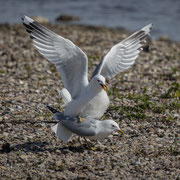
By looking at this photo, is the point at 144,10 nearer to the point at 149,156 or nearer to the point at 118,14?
the point at 118,14

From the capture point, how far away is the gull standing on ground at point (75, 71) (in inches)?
200

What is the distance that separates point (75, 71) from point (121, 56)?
91 centimetres

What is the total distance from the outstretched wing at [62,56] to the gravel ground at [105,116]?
2.25 ft

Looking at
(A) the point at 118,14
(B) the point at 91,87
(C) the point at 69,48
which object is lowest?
(A) the point at 118,14

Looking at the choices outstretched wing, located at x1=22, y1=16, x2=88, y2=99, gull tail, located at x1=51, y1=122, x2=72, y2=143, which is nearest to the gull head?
outstretched wing, located at x1=22, y1=16, x2=88, y2=99

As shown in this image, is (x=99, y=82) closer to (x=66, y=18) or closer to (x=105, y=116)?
(x=105, y=116)

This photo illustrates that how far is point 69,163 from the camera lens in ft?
14.7

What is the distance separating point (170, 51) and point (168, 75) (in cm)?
290

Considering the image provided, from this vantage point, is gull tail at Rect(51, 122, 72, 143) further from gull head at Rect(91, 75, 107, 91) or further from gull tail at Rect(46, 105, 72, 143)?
gull head at Rect(91, 75, 107, 91)

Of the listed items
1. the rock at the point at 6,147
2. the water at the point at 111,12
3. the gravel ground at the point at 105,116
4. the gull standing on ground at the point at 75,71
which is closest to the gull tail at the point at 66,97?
the gull standing on ground at the point at 75,71

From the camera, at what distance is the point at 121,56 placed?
5.99 m

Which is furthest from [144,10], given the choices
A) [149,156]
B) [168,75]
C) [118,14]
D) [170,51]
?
[149,156]

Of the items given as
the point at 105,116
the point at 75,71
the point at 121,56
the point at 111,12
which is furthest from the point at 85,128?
the point at 111,12

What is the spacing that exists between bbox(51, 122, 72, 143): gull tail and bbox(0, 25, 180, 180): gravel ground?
13 centimetres
